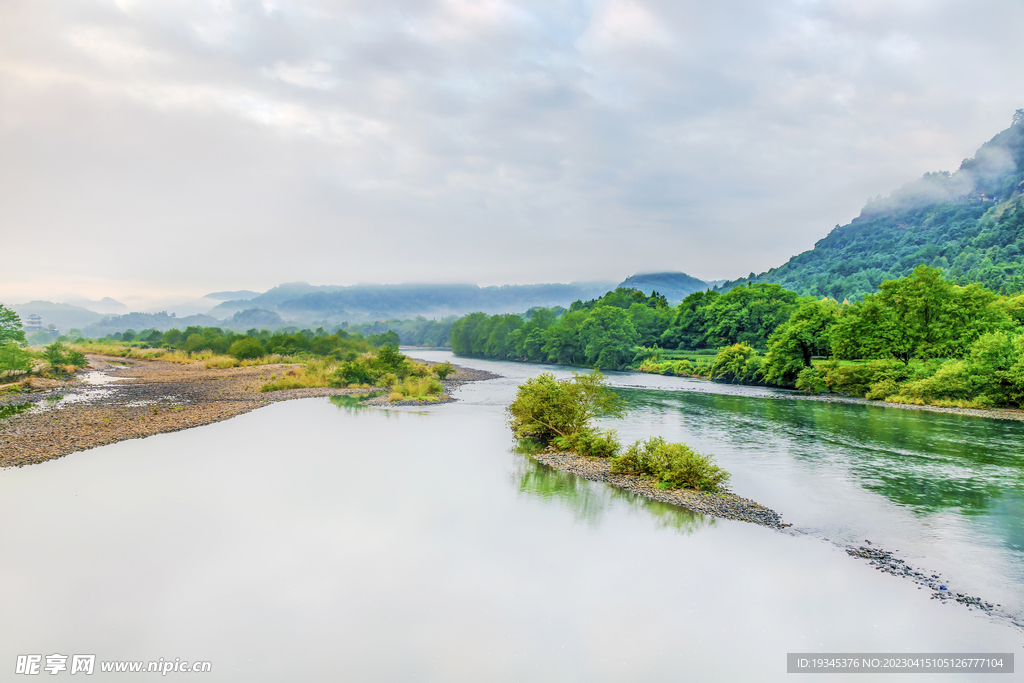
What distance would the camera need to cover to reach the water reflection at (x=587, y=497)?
53.7ft

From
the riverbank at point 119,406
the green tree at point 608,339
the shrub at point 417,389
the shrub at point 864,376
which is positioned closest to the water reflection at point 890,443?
the shrub at point 864,376

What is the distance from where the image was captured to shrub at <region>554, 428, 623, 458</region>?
946 inches

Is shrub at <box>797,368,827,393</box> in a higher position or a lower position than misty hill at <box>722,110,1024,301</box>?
lower

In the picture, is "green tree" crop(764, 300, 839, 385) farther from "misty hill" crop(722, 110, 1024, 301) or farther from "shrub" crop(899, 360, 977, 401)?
"misty hill" crop(722, 110, 1024, 301)

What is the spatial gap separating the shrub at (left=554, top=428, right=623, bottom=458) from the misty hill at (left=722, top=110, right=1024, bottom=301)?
295ft

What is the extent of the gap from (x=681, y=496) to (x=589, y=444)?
6.59 m

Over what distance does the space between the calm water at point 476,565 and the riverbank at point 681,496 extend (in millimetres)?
715

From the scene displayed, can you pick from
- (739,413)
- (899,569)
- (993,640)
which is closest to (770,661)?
(993,640)

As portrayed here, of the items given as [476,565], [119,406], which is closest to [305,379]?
[119,406]

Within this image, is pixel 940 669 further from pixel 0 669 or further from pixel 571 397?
pixel 571 397

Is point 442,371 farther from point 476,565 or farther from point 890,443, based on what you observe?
point 476,565

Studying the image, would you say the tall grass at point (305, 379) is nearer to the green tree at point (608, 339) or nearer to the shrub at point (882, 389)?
the green tree at point (608, 339)

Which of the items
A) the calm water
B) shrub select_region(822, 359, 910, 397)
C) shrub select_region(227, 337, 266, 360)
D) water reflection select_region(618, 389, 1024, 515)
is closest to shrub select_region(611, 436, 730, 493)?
the calm water

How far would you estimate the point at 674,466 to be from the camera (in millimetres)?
19891
